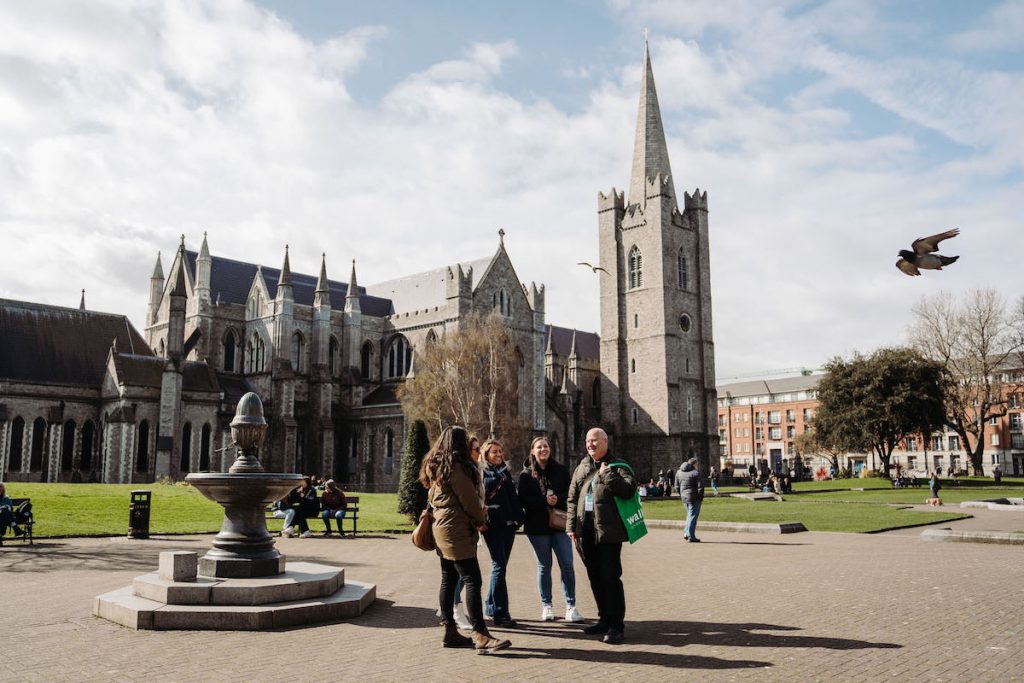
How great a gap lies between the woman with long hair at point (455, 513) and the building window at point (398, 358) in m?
52.2

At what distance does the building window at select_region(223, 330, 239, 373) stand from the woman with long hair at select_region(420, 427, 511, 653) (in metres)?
53.0

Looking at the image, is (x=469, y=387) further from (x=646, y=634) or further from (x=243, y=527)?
(x=646, y=634)

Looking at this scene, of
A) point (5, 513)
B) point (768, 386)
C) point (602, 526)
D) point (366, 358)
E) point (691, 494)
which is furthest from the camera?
point (768, 386)

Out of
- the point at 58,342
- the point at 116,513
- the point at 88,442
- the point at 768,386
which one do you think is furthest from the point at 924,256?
the point at 768,386

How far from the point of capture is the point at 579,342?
86188 millimetres

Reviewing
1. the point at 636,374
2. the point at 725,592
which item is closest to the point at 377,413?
the point at 636,374

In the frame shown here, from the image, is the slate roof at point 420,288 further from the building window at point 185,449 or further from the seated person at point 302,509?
the seated person at point 302,509

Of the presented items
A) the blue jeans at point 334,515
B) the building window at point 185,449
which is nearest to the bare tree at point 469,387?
the building window at point 185,449

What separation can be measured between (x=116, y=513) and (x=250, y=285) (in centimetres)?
3897

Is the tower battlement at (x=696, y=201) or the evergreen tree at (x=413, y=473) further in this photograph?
the tower battlement at (x=696, y=201)

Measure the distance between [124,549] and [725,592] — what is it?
12.4m

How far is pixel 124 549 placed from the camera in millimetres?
16859

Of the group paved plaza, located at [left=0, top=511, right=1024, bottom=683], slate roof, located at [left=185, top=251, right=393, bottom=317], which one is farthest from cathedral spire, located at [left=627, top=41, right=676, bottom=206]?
paved plaza, located at [left=0, top=511, right=1024, bottom=683]

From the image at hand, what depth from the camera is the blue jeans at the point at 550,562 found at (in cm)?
911
